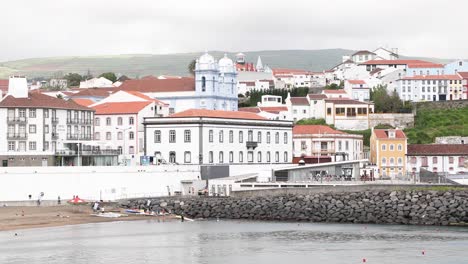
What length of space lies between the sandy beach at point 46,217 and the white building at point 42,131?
9.22 m

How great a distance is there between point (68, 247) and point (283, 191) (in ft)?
75.1

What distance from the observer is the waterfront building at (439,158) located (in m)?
95.3

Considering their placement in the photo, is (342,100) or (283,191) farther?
(342,100)

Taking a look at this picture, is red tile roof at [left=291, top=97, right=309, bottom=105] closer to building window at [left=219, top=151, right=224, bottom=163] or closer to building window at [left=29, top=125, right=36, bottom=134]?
building window at [left=219, top=151, right=224, bottom=163]

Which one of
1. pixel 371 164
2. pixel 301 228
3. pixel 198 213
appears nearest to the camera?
pixel 301 228

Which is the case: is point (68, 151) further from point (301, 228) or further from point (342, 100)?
point (342, 100)

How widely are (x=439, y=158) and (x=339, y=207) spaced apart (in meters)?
30.3

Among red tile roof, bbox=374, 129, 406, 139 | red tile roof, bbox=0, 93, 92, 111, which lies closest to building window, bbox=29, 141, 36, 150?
red tile roof, bbox=0, 93, 92, 111

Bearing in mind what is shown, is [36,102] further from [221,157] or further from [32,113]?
[221,157]

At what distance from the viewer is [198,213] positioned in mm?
71688

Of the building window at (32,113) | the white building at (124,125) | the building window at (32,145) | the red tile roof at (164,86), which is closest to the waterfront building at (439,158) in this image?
the white building at (124,125)

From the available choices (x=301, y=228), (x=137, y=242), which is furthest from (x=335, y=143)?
(x=137, y=242)

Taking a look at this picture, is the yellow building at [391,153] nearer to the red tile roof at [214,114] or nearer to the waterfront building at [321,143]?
the waterfront building at [321,143]

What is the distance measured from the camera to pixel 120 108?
3750 inches
